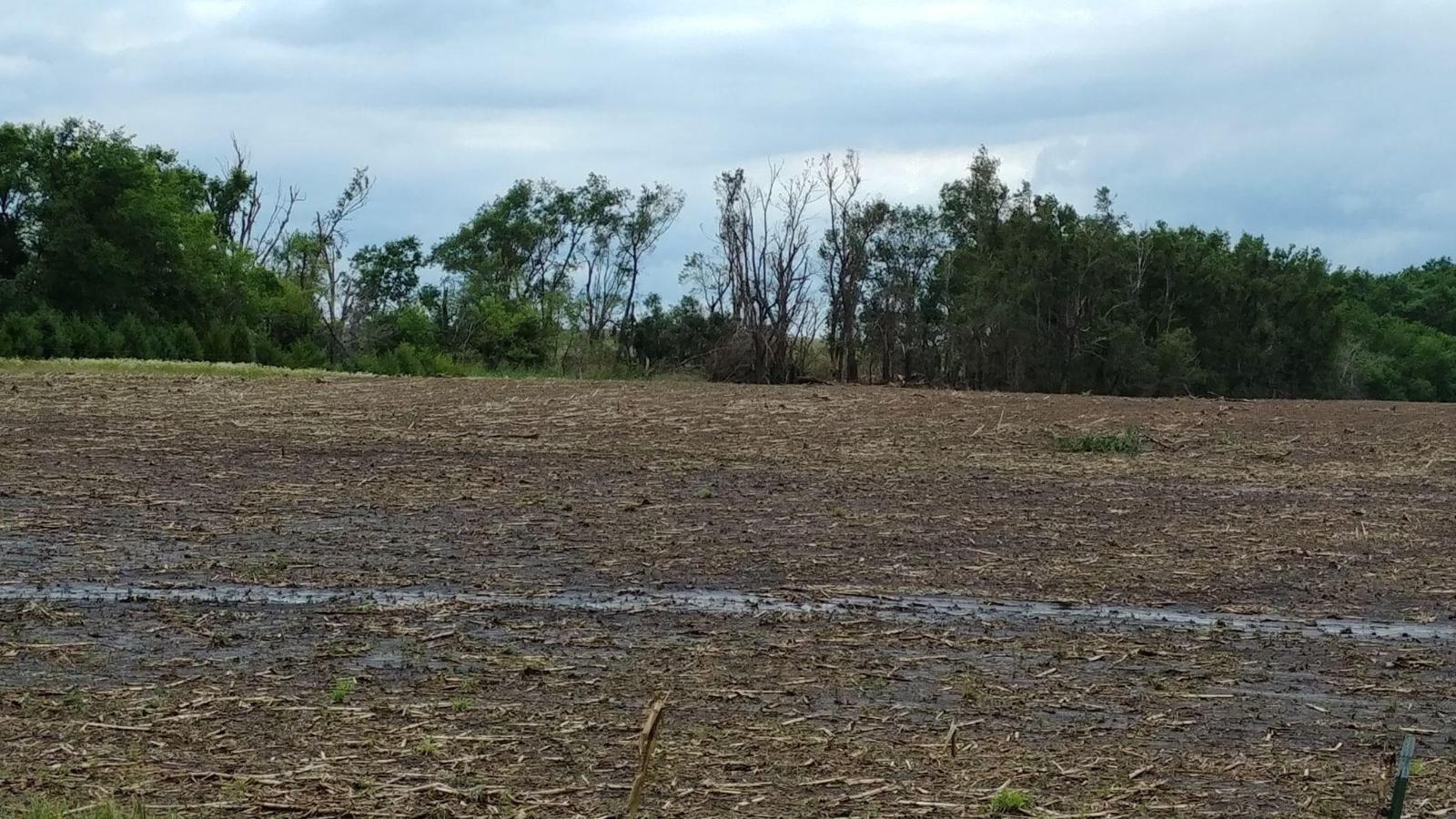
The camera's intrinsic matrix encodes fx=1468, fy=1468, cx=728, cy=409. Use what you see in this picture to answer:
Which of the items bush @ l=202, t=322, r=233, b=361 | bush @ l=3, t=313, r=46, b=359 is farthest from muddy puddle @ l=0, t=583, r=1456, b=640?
bush @ l=202, t=322, r=233, b=361

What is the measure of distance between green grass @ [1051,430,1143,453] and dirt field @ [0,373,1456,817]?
0.37 meters

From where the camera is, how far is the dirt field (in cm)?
445

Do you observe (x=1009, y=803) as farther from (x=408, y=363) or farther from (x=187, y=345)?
(x=187, y=345)

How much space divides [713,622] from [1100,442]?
356 inches

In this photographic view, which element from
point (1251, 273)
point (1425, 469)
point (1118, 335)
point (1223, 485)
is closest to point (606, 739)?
point (1223, 485)

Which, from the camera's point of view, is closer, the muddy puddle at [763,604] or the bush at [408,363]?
the muddy puddle at [763,604]

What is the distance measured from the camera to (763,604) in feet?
24.1

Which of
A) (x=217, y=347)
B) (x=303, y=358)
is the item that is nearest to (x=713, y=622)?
(x=217, y=347)

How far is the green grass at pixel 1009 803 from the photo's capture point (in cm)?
416

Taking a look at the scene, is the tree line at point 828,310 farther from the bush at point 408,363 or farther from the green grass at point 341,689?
the green grass at point 341,689

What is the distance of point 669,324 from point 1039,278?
48.2 feet

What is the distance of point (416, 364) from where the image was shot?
34.5 meters

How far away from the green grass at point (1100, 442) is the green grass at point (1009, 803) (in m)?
11.0

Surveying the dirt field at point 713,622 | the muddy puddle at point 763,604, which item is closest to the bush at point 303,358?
the dirt field at point 713,622
